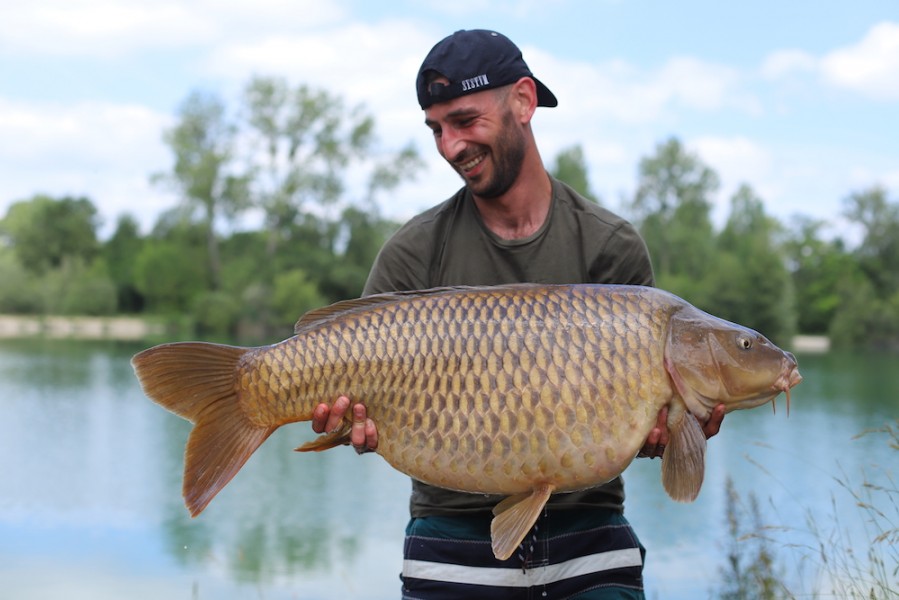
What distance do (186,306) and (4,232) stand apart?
15230mm

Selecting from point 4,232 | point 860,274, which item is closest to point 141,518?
point 860,274

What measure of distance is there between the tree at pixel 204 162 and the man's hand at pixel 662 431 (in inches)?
1107

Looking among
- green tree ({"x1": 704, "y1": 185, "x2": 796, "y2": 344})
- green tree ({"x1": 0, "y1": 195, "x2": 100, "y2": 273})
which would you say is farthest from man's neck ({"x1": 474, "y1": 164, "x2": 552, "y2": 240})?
green tree ({"x1": 0, "y1": 195, "x2": 100, "y2": 273})

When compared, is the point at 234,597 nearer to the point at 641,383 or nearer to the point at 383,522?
the point at 383,522

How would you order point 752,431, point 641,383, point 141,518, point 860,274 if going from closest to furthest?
point 641,383 < point 141,518 < point 752,431 < point 860,274

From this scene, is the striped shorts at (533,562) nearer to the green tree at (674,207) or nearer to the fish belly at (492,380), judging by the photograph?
the fish belly at (492,380)

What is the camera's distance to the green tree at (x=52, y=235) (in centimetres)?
4025

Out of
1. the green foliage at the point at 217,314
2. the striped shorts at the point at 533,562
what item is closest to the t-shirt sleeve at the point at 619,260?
the striped shorts at the point at 533,562

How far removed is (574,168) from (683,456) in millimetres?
32000

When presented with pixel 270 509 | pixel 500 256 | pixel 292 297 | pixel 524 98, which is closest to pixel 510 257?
pixel 500 256

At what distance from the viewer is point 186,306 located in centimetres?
3209

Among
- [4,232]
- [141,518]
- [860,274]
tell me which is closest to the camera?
[141,518]

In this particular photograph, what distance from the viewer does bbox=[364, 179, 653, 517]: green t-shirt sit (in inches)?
83.1

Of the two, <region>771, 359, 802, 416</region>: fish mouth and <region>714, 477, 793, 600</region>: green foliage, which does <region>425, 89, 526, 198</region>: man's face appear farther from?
<region>714, 477, 793, 600</region>: green foliage
